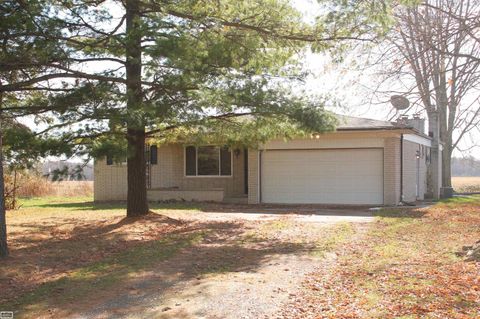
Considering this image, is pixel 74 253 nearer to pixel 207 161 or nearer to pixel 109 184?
pixel 207 161

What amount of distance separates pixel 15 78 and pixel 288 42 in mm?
6197

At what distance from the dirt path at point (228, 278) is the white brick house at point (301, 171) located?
24.0 feet

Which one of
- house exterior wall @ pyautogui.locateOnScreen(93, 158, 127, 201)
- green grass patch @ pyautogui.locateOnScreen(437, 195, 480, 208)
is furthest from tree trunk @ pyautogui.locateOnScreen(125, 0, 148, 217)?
green grass patch @ pyautogui.locateOnScreen(437, 195, 480, 208)

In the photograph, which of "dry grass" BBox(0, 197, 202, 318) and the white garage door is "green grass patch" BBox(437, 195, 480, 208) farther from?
"dry grass" BBox(0, 197, 202, 318)

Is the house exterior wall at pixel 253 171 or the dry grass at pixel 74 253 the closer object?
the dry grass at pixel 74 253

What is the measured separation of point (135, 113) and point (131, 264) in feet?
9.27

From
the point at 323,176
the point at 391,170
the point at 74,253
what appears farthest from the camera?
the point at 323,176

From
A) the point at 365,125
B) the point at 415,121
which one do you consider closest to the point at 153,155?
the point at 365,125

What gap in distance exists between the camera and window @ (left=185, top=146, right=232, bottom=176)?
917 inches

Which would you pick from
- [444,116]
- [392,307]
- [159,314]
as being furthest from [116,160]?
[444,116]

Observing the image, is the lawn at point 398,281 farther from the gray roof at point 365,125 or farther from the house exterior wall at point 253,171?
the gray roof at point 365,125

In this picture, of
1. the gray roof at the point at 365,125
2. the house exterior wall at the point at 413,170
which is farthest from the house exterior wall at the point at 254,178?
Answer: the house exterior wall at the point at 413,170

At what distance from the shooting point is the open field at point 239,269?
6266mm

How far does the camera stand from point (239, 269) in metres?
8.51
